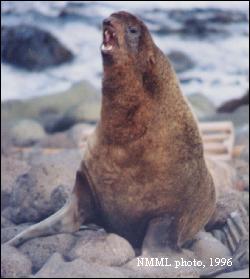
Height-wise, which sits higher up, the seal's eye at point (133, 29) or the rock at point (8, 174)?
the seal's eye at point (133, 29)

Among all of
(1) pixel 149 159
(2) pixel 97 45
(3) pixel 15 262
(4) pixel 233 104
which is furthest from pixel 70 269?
(4) pixel 233 104

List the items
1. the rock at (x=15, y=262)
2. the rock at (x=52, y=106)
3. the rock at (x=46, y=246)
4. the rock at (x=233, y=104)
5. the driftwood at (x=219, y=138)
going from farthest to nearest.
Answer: the rock at (x=233, y=104) < the rock at (x=52, y=106) < the driftwood at (x=219, y=138) < the rock at (x=15, y=262) < the rock at (x=46, y=246)

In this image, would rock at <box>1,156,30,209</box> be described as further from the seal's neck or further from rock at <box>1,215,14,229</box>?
the seal's neck

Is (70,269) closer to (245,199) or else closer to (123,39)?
(245,199)

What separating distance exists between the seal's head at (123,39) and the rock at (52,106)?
4.18ft

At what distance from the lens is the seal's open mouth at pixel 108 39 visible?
2.02 metres

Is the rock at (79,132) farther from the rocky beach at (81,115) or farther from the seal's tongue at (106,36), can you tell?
the seal's tongue at (106,36)

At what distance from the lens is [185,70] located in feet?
11.2

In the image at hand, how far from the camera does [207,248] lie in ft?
7.13

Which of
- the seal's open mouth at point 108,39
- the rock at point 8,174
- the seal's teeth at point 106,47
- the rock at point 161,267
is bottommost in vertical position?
the rock at point 8,174

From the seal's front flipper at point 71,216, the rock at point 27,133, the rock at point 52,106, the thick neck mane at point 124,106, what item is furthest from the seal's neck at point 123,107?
the rock at point 27,133

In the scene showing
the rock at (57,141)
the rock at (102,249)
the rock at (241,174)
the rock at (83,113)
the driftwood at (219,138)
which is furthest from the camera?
the rock at (57,141)

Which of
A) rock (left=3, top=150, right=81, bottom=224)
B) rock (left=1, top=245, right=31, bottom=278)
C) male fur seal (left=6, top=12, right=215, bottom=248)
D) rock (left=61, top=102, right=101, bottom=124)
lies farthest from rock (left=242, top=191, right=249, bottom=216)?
rock (left=1, top=245, right=31, bottom=278)

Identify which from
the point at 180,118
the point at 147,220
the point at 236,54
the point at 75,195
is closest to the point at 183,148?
the point at 180,118
